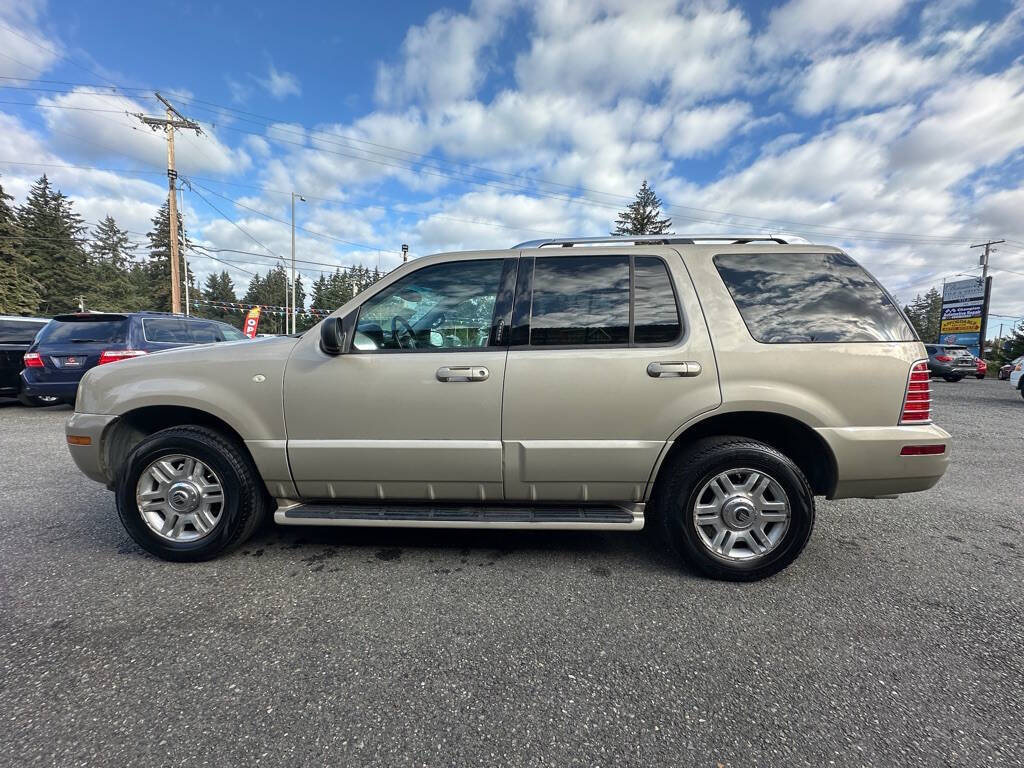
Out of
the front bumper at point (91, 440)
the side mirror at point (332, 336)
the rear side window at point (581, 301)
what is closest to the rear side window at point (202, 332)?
the front bumper at point (91, 440)

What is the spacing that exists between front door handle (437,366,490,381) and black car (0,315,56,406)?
939 cm

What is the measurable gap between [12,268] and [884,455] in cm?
5322

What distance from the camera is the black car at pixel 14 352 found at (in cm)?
791

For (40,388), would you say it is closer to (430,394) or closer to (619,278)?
(430,394)

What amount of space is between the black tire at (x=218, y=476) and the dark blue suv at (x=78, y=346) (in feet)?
17.2

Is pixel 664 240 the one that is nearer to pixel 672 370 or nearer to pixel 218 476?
pixel 672 370

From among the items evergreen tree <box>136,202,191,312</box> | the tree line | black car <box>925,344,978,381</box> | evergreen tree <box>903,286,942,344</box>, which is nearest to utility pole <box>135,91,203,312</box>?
the tree line

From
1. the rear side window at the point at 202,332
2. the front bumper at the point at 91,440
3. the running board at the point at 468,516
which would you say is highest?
the rear side window at the point at 202,332

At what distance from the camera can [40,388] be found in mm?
7004

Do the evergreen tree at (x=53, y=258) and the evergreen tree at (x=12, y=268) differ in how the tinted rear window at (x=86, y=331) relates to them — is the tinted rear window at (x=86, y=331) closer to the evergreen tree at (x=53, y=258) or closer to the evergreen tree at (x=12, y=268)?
the evergreen tree at (x=12, y=268)

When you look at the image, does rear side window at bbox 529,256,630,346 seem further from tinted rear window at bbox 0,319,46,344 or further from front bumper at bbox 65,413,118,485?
tinted rear window at bbox 0,319,46,344

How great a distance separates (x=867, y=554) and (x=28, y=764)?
13.4 feet

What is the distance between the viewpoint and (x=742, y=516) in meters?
2.53

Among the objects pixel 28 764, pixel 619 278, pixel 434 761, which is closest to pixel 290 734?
pixel 434 761
